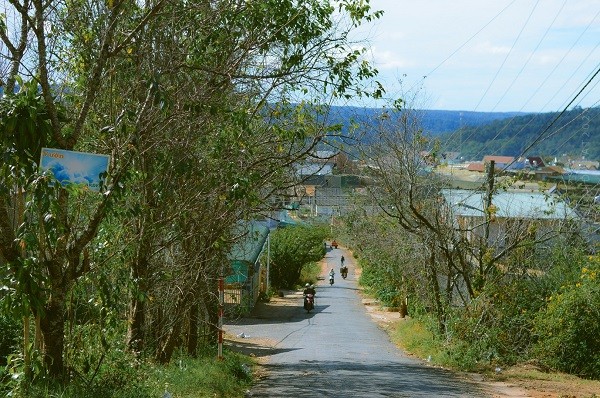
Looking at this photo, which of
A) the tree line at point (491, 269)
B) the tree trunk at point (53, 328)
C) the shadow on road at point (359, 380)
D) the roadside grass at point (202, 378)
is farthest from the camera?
the tree line at point (491, 269)

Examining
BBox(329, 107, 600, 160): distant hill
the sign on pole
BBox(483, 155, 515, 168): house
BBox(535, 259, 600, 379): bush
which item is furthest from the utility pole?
the sign on pole

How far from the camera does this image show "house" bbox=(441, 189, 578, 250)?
931 inches

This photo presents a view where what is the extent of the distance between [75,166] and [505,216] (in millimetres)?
18289

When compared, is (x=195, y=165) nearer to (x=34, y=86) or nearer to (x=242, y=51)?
A: (x=242, y=51)

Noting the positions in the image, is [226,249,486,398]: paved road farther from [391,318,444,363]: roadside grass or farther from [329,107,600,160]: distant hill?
[329,107,600,160]: distant hill

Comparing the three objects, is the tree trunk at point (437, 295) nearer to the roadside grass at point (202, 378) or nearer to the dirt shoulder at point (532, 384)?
the dirt shoulder at point (532, 384)

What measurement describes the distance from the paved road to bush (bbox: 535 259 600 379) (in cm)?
274

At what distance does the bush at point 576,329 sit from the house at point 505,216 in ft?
8.81

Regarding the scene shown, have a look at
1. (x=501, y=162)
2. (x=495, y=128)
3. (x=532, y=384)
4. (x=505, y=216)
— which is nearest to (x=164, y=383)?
(x=532, y=384)

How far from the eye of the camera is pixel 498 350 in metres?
22.3

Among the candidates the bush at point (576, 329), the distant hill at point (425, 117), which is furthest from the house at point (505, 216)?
the bush at point (576, 329)

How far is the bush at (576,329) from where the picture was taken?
20.5 metres

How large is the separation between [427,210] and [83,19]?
613 inches

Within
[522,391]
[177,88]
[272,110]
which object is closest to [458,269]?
[522,391]
